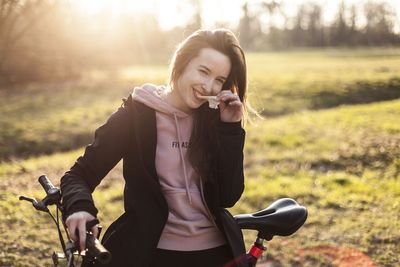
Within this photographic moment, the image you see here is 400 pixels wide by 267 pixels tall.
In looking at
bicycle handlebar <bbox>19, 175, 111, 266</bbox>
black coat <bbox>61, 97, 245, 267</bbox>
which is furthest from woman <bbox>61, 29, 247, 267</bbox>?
bicycle handlebar <bbox>19, 175, 111, 266</bbox>

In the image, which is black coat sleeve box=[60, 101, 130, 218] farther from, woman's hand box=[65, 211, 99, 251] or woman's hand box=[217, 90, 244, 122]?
woman's hand box=[217, 90, 244, 122]

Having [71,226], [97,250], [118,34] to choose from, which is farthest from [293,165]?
[118,34]

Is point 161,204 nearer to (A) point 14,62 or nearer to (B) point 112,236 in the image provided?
(B) point 112,236

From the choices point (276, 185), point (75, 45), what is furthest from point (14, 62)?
point (276, 185)

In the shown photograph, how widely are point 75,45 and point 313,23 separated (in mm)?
58580

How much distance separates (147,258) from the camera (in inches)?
90.0

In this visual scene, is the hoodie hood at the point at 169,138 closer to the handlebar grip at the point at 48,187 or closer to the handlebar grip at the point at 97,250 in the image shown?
the handlebar grip at the point at 48,187

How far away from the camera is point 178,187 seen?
2.42 metres

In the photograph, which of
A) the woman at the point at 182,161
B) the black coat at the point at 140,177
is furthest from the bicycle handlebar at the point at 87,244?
the woman at the point at 182,161

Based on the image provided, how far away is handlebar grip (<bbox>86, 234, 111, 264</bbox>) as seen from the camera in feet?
5.00

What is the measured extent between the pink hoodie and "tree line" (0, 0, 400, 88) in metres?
1.06

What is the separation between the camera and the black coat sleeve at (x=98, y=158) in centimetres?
212

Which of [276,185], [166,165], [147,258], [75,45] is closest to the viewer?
[147,258]

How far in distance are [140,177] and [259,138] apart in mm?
9653
